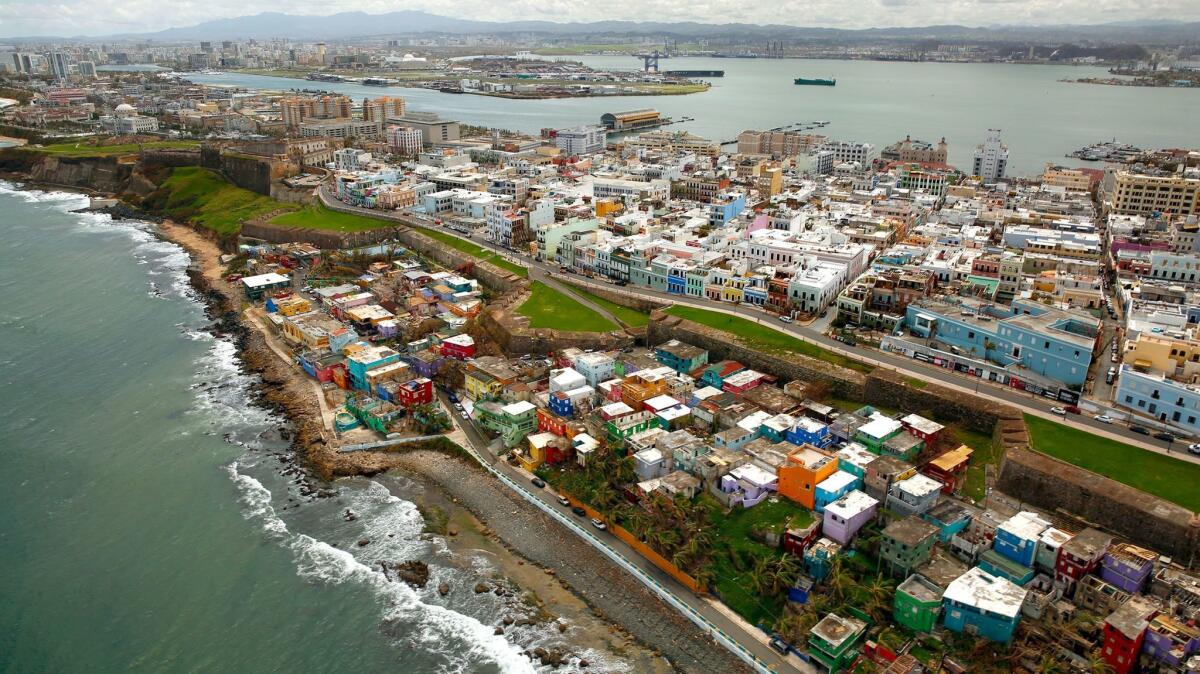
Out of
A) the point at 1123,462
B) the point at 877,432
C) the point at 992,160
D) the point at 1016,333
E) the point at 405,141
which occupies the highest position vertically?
the point at 992,160

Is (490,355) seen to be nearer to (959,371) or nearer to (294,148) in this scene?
(959,371)

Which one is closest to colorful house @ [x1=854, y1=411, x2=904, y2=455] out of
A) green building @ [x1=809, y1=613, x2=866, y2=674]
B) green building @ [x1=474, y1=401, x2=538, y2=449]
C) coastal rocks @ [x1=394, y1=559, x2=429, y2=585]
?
green building @ [x1=809, y1=613, x2=866, y2=674]

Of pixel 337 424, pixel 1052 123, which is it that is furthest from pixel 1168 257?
pixel 1052 123

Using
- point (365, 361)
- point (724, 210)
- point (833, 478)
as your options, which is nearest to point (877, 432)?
point (833, 478)

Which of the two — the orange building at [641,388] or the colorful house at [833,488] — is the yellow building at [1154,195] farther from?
the colorful house at [833,488]

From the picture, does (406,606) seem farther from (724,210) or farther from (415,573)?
(724,210)

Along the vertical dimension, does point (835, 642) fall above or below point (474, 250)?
below

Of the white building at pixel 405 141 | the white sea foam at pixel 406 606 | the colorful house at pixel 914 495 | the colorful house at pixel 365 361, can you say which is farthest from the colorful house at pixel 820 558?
the white building at pixel 405 141
